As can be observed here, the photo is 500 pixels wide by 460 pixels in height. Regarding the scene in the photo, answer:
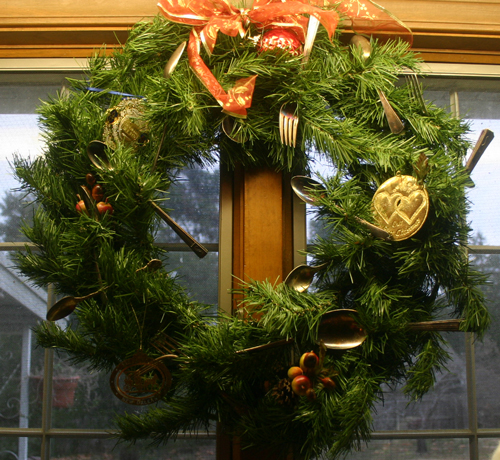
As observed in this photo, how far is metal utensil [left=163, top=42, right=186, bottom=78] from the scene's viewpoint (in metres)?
0.79

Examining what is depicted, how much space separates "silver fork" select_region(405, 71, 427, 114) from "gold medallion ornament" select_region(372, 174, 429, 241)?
0.16 metres

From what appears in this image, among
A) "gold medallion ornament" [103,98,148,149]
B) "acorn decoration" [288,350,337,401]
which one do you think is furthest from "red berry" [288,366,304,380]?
"gold medallion ornament" [103,98,148,149]

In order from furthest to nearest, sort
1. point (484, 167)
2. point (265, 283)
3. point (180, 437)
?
point (484, 167), point (180, 437), point (265, 283)

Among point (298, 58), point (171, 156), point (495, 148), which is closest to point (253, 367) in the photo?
point (171, 156)

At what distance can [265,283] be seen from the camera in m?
0.78

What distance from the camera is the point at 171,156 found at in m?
0.80

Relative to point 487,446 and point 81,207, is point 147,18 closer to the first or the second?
point 81,207

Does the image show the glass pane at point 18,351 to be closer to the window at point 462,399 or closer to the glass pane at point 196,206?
the glass pane at point 196,206

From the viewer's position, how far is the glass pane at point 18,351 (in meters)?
0.96

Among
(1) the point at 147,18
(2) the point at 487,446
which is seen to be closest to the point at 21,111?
(1) the point at 147,18

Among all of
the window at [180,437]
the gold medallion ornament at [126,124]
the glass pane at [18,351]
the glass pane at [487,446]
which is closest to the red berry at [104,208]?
the gold medallion ornament at [126,124]

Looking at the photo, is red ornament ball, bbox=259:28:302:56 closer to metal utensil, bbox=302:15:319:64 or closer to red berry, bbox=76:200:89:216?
metal utensil, bbox=302:15:319:64

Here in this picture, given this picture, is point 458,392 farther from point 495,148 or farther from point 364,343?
point 495,148

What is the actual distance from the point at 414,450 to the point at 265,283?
19.0 inches
